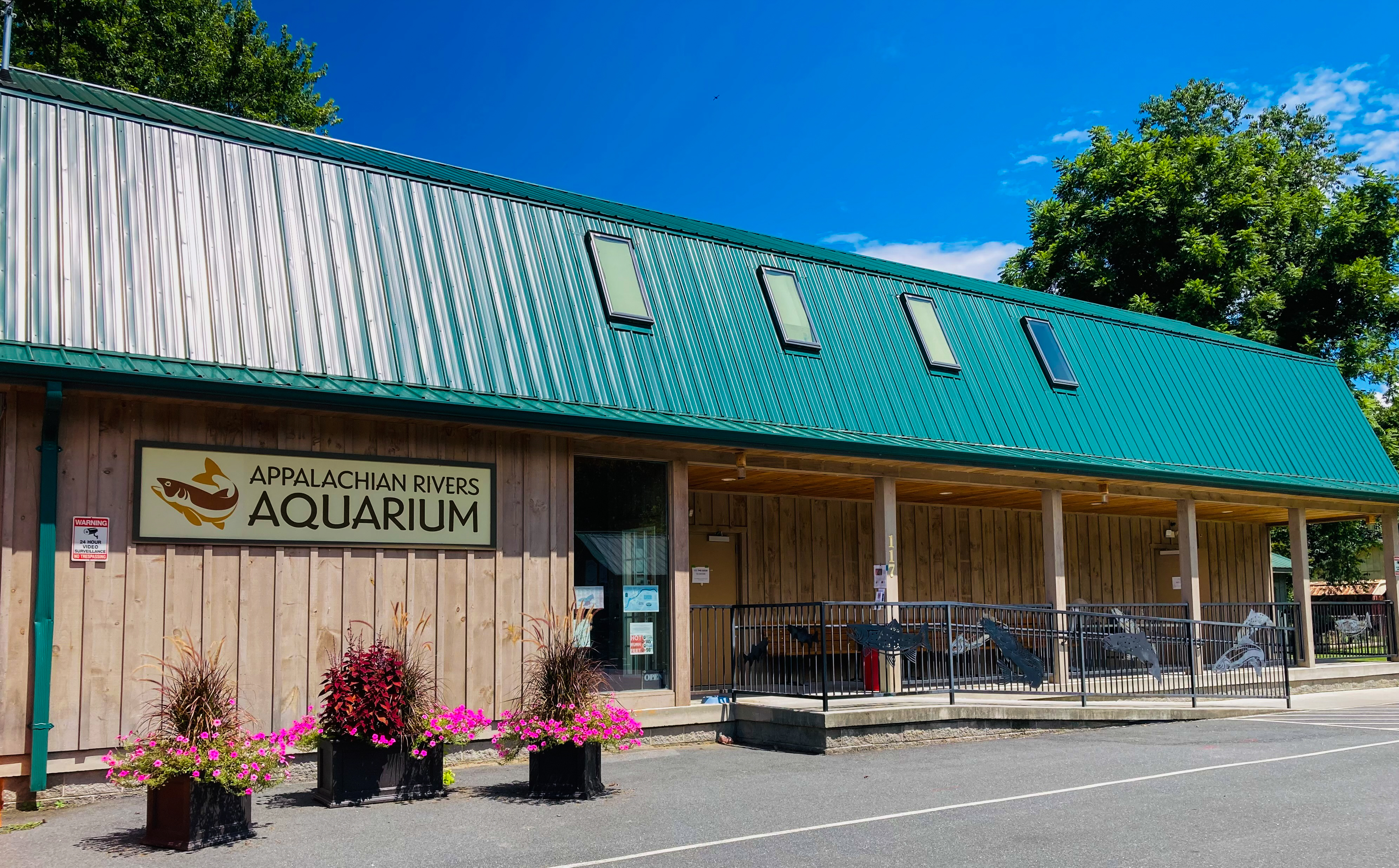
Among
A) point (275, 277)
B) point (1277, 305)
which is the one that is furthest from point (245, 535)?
point (1277, 305)

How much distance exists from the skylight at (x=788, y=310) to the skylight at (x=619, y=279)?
1.98m

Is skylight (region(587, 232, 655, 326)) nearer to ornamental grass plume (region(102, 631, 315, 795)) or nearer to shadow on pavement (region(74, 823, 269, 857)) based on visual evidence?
ornamental grass plume (region(102, 631, 315, 795))

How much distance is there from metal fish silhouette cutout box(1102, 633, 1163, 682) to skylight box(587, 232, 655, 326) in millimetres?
7533

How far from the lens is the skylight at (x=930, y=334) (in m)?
16.6

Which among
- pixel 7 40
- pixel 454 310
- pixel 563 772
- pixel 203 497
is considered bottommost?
pixel 563 772

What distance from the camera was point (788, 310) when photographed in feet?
50.6

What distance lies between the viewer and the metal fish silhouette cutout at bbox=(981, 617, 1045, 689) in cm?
1458

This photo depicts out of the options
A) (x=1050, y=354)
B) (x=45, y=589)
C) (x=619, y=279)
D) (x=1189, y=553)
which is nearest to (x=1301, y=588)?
(x=1189, y=553)

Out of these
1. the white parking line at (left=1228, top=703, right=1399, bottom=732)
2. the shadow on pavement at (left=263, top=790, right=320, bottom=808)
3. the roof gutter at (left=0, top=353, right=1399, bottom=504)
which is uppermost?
the roof gutter at (left=0, top=353, right=1399, bottom=504)

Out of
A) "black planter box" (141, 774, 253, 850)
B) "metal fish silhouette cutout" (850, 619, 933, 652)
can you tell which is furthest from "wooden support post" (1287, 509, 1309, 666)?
"black planter box" (141, 774, 253, 850)

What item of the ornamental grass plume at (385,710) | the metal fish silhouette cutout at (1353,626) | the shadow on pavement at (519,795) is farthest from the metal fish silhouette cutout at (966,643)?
the metal fish silhouette cutout at (1353,626)

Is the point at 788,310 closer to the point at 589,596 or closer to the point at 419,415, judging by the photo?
the point at 589,596

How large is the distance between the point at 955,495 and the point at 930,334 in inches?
130

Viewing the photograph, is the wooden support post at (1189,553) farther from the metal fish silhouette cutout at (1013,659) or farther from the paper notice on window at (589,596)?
the paper notice on window at (589,596)
